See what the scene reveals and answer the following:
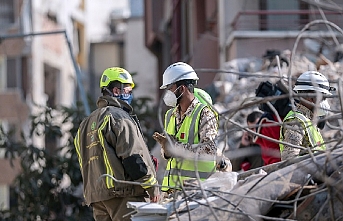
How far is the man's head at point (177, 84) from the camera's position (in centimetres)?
756

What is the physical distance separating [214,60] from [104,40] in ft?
108

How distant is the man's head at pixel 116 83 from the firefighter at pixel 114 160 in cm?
9

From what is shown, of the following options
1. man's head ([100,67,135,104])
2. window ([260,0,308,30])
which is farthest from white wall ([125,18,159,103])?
man's head ([100,67,135,104])

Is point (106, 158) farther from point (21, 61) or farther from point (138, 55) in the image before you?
point (138, 55)

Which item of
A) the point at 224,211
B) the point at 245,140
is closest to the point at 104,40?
the point at 245,140

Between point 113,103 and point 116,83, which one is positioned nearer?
point 113,103

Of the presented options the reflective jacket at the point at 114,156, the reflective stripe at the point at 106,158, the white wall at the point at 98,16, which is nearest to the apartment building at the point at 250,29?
the reflective jacket at the point at 114,156

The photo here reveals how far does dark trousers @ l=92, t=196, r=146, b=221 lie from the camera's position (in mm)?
7461

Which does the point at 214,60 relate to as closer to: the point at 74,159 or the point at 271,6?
the point at 271,6

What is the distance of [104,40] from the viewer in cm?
5262

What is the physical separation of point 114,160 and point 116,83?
0.76 meters

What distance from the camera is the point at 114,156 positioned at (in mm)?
7516

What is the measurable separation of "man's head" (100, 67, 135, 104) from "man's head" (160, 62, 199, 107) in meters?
0.47

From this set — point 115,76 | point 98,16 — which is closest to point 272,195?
point 115,76
